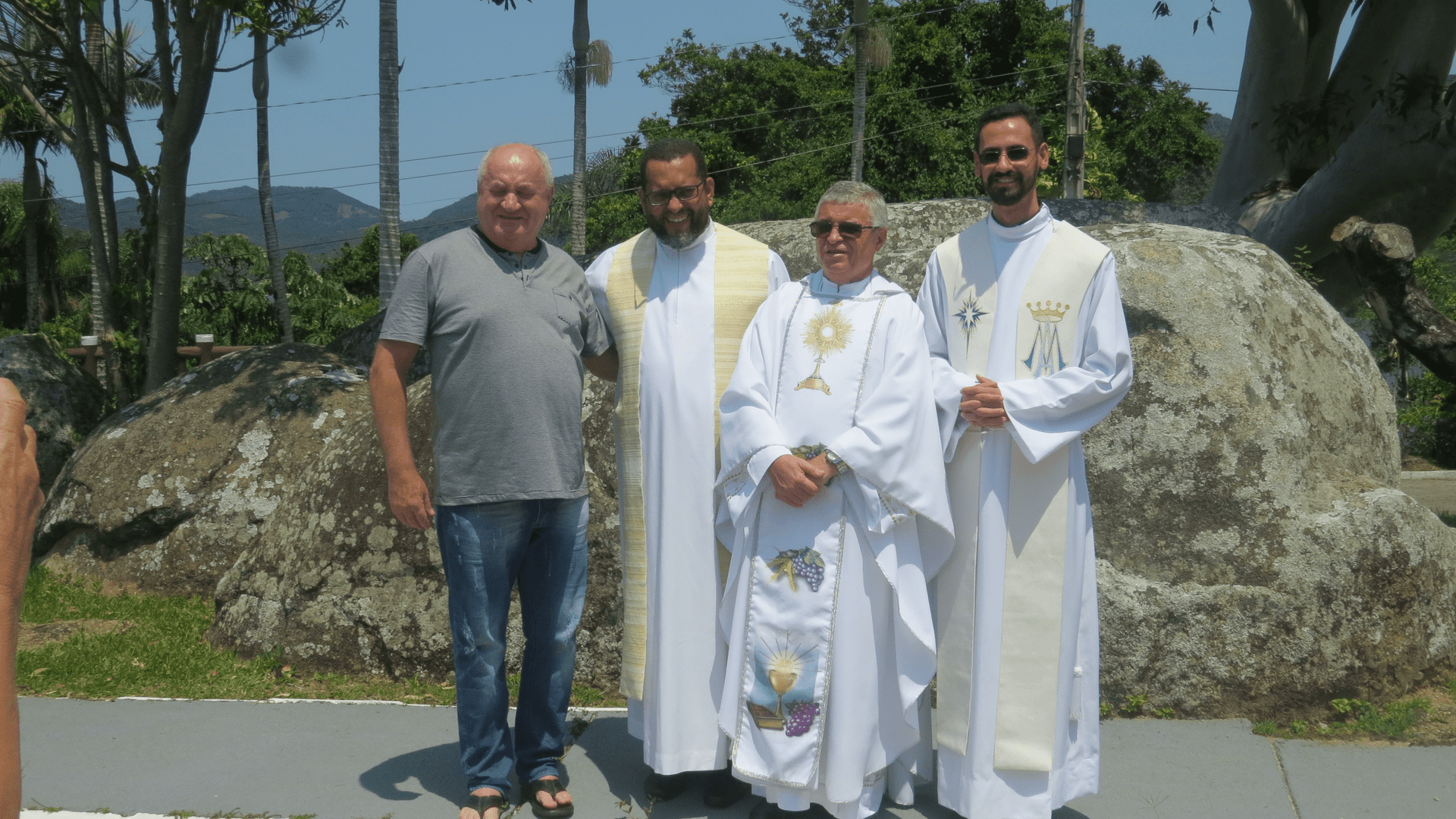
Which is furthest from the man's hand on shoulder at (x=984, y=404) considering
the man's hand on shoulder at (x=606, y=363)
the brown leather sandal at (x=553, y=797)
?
the brown leather sandal at (x=553, y=797)

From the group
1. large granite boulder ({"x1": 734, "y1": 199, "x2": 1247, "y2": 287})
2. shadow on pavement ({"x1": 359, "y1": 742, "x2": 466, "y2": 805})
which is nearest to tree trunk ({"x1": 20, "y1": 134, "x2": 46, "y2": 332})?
large granite boulder ({"x1": 734, "y1": 199, "x2": 1247, "y2": 287})

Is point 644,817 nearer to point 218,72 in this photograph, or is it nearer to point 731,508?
point 731,508

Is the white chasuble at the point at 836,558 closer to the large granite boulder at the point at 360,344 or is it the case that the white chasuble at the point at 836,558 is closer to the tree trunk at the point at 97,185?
the large granite boulder at the point at 360,344

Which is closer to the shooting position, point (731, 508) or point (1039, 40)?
point (731, 508)

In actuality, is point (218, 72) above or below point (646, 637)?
above

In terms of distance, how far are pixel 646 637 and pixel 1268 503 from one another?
2393 mm

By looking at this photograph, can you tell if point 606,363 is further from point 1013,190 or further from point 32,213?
point 32,213

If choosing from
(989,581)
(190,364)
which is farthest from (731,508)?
(190,364)

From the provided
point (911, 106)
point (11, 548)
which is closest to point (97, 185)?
point (11, 548)

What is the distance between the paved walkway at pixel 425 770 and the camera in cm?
344

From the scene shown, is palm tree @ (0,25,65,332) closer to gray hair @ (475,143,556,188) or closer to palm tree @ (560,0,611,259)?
palm tree @ (560,0,611,259)

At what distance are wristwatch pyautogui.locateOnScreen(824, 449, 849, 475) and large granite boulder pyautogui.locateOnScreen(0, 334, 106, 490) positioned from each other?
23.7 feet

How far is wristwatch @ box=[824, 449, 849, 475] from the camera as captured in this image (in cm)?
321

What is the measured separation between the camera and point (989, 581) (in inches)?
131
